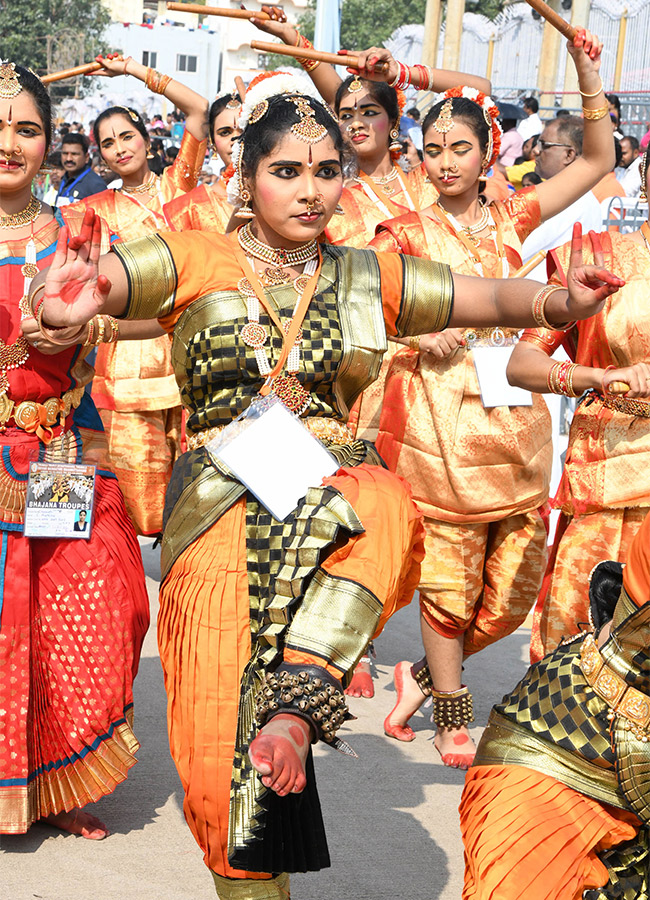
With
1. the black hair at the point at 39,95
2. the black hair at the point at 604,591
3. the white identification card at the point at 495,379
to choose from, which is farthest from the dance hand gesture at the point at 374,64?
the black hair at the point at 604,591

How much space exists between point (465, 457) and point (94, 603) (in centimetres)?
144

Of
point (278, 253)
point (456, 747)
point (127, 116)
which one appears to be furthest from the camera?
point (127, 116)

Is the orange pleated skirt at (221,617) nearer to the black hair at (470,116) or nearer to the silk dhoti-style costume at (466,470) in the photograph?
the silk dhoti-style costume at (466,470)

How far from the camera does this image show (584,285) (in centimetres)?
282

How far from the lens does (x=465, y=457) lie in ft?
14.8

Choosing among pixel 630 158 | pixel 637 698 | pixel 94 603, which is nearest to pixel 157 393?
pixel 94 603

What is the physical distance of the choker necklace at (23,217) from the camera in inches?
149

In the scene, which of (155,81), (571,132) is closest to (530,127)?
(571,132)

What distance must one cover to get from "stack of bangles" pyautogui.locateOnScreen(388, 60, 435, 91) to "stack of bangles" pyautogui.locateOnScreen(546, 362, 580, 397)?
1.95 metres

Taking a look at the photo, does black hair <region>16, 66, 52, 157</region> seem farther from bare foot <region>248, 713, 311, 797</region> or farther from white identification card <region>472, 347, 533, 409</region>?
bare foot <region>248, 713, 311, 797</region>

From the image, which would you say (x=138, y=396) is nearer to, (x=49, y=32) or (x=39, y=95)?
(x=39, y=95)

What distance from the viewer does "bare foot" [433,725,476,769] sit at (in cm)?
451

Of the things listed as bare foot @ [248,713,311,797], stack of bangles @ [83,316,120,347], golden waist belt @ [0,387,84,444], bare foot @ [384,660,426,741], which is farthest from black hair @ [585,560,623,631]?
bare foot @ [384,660,426,741]

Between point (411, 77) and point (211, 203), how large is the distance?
3.60ft
